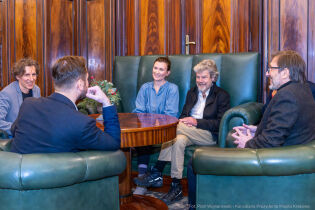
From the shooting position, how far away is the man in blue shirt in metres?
3.41

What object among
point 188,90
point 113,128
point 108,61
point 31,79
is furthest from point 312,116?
point 108,61

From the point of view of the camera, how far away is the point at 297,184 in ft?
5.46

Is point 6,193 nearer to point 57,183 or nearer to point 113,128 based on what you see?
point 57,183

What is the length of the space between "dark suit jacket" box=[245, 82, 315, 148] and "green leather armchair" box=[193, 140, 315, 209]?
0.52 ft

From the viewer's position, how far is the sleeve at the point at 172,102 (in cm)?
341

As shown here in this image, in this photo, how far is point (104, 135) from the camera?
1.64 metres

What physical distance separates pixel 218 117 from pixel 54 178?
6.71ft

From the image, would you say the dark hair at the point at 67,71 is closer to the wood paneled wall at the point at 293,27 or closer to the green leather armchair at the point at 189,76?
the green leather armchair at the point at 189,76

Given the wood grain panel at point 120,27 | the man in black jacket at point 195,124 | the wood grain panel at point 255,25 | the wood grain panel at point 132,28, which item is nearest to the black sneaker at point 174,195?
the man in black jacket at point 195,124

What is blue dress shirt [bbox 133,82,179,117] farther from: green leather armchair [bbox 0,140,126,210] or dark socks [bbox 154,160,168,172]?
green leather armchair [bbox 0,140,126,210]

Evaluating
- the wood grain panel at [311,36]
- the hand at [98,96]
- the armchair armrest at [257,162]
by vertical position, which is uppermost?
the wood grain panel at [311,36]

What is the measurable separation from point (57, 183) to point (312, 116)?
131cm

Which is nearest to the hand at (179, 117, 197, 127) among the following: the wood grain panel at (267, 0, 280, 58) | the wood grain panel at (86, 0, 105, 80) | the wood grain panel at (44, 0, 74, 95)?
the wood grain panel at (267, 0, 280, 58)

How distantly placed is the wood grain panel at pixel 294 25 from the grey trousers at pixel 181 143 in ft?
3.45
